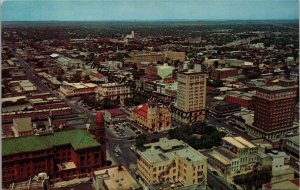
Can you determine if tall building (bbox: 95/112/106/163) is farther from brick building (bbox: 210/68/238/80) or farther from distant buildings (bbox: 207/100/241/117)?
brick building (bbox: 210/68/238/80)

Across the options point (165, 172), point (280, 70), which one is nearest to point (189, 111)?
point (280, 70)

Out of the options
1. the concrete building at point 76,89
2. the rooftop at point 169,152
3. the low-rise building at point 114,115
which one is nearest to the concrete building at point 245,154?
the rooftop at point 169,152

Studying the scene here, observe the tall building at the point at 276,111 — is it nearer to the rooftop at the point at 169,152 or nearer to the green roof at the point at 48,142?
the rooftop at the point at 169,152

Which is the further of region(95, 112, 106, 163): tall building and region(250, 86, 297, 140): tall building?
region(250, 86, 297, 140): tall building

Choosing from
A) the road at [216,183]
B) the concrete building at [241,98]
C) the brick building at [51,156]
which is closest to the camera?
the brick building at [51,156]

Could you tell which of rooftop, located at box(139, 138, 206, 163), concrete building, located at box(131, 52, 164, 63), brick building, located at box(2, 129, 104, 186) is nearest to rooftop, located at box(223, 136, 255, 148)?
rooftop, located at box(139, 138, 206, 163)

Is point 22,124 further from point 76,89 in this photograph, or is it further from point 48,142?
point 76,89

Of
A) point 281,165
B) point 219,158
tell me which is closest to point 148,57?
point 219,158
